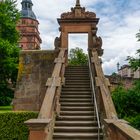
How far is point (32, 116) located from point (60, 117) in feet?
9.72

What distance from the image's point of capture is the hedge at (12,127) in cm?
1589

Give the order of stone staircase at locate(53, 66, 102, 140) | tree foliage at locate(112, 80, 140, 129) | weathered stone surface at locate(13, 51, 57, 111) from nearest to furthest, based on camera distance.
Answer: stone staircase at locate(53, 66, 102, 140), weathered stone surface at locate(13, 51, 57, 111), tree foliage at locate(112, 80, 140, 129)

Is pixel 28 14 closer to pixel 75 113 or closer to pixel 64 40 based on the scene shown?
pixel 64 40

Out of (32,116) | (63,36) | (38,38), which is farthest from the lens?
(38,38)

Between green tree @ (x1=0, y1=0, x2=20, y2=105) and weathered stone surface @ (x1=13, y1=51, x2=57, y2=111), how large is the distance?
7.71m

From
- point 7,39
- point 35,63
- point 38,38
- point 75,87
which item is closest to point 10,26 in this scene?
point 7,39

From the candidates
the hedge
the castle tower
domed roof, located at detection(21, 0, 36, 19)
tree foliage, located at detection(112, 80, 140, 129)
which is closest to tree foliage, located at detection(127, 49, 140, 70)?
tree foliage, located at detection(112, 80, 140, 129)

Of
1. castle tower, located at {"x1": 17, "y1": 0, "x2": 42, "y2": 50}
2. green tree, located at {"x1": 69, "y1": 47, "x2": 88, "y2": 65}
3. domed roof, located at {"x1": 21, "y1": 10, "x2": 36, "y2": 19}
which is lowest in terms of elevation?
green tree, located at {"x1": 69, "y1": 47, "x2": 88, "y2": 65}

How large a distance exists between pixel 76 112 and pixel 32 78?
729 cm

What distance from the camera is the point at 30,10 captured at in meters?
101

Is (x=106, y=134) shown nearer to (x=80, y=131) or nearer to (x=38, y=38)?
(x=80, y=131)

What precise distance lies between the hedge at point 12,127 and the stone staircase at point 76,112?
2.27m

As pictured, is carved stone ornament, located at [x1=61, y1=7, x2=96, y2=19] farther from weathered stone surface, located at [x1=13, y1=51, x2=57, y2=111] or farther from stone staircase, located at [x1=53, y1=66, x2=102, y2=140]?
stone staircase, located at [x1=53, y1=66, x2=102, y2=140]

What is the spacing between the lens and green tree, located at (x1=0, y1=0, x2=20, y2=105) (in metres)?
28.2
